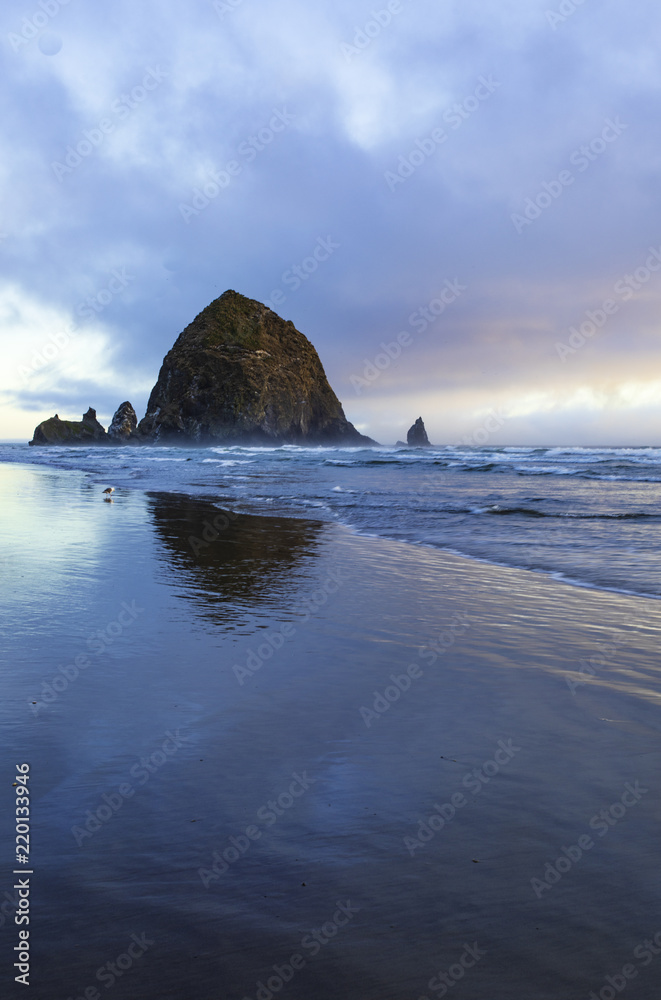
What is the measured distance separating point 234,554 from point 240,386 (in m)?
91.6

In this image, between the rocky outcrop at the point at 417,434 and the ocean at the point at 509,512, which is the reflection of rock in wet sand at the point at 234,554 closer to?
the ocean at the point at 509,512

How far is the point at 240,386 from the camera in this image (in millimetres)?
98312

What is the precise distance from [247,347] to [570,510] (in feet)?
311

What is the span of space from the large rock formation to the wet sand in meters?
93.5

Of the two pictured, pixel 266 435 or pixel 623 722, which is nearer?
pixel 623 722

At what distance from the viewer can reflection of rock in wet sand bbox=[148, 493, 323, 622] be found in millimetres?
6637

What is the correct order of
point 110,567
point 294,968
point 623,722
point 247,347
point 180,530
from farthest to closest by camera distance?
point 247,347 < point 180,530 < point 110,567 < point 623,722 < point 294,968

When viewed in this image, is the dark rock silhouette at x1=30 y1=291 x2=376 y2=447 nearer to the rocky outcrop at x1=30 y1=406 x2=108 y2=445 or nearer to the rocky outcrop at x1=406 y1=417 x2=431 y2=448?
the rocky outcrop at x1=30 y1=406 x2=108 y2=445

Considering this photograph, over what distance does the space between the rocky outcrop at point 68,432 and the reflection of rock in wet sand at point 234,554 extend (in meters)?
112

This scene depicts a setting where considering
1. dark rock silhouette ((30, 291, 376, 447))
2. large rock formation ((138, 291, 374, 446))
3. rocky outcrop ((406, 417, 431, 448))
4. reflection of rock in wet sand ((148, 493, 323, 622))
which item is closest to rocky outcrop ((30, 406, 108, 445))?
dark rock silhouette ((30, 291, 376, 447))

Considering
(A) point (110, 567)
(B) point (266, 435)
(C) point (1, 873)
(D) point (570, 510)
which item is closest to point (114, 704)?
(C) point (1, 873)

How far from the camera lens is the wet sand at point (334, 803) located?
5.98 ft

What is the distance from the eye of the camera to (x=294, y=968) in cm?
180

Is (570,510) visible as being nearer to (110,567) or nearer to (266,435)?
(110,567)
